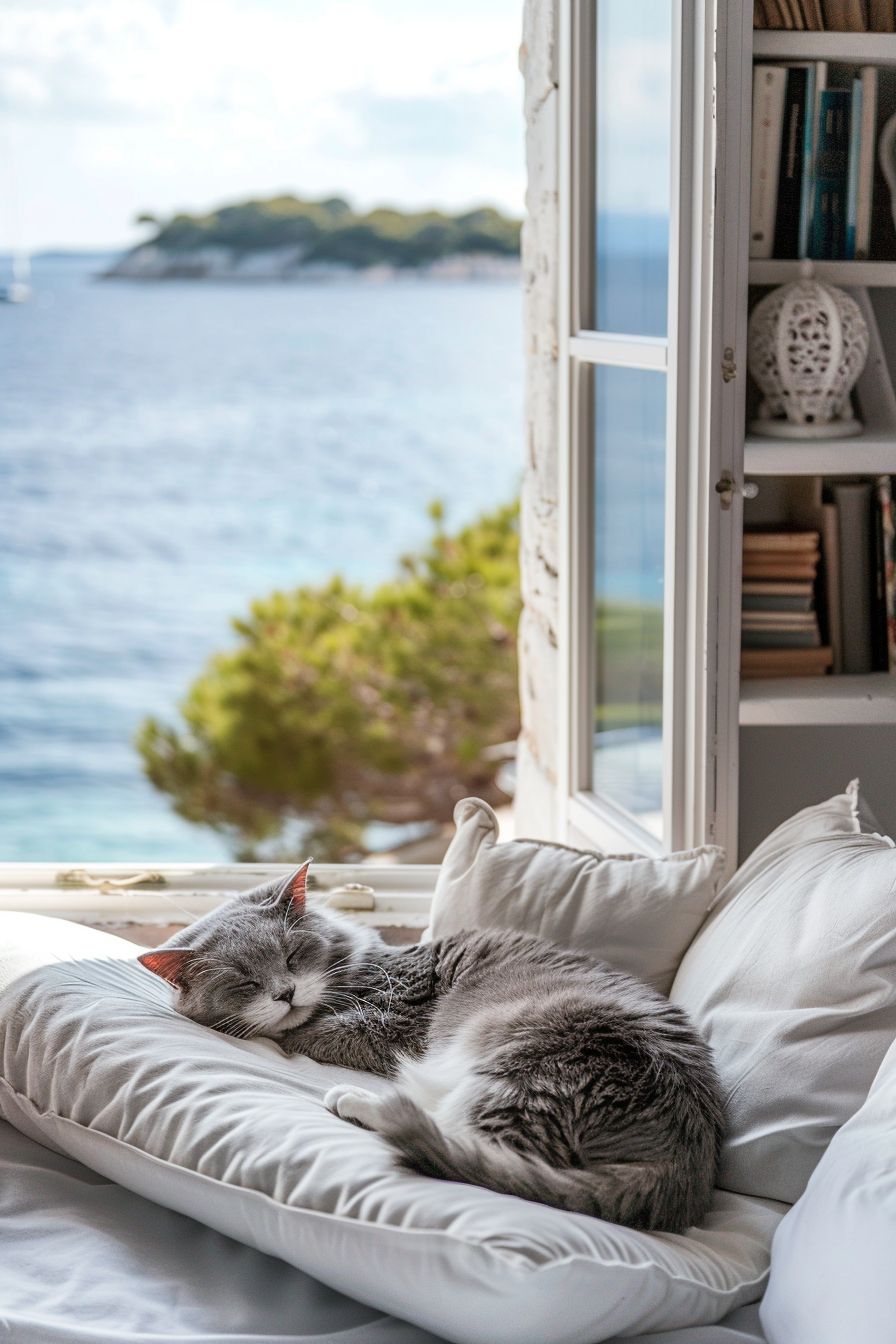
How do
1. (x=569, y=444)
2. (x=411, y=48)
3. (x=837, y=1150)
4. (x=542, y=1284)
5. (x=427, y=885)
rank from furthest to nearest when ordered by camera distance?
1. (x=411, y=48)
2. (x=427, y=885)
3. (x=569, y=444)
4. (x=837, y=1150)
5. (x=542, y=1284)

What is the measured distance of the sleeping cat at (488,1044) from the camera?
3.72 feet

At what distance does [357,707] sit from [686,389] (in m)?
5.32

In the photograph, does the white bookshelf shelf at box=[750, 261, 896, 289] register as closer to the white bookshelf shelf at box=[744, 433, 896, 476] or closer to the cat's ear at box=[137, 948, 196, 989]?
the white bookshelf shelf at box=[744, 433, 896, 476]

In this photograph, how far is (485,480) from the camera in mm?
11211

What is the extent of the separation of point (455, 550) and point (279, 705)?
4.42 feet

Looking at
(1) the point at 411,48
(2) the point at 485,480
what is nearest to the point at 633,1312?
Answer: (2) the point at 485,480

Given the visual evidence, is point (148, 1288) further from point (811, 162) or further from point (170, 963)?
point (811, 162)

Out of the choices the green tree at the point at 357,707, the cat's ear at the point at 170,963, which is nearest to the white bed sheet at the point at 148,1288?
the cat's ear at the point at 170,963

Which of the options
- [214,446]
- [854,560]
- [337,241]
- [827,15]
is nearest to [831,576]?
[854,560]

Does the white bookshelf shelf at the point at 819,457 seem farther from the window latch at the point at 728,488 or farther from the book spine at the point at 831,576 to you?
the book spine at the point at 831,576

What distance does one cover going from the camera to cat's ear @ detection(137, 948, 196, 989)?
1.52 metres

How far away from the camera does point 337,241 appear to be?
35.9 feet

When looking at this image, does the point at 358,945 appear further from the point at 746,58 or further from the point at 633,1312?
the point at 746,58

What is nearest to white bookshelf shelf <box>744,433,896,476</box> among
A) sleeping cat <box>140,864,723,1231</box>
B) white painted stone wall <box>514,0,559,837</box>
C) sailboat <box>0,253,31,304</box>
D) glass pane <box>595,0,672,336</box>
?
glass pane <box>595,0,672,336</box>
